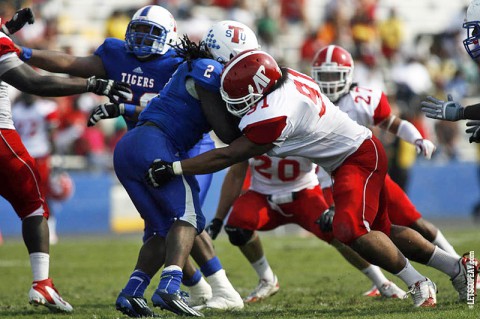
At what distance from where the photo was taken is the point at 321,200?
6934 millimetres

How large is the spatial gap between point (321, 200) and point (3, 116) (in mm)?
2501

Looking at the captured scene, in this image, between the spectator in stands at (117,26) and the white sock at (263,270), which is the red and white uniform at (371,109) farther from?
the spectator in stands at (117,26)

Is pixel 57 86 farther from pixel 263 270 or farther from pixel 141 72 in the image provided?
pixel 263 270

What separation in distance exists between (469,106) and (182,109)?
6.00 ft

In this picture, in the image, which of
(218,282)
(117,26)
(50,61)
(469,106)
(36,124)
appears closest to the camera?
(469,106)

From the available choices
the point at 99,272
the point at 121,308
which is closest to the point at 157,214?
the point at 121,308

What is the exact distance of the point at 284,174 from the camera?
23.0ft

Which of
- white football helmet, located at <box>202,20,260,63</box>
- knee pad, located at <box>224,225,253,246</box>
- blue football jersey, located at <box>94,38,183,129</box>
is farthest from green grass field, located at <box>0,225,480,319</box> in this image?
white football helmet, located at <box>202,20,260,63</box>

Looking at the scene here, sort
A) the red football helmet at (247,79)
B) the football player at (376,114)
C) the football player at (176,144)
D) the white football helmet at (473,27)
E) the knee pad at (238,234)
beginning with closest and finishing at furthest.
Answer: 1. the red football helmet at (247,79)
2. the football player at (176,144)
3. the white football helmet at (473,27)
4. the football player at (376,114)
5. the knee pad at (238,234)

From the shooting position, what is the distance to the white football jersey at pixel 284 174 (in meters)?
7.00

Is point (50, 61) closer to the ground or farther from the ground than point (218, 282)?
farther from the ground

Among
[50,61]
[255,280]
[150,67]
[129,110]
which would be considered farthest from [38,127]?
[129,110]

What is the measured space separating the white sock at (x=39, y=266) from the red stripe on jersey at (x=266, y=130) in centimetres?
186

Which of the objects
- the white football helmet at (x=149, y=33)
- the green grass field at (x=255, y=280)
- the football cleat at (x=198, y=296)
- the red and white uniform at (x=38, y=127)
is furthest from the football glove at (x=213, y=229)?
the red and white uniform at (x=38, y=127)
